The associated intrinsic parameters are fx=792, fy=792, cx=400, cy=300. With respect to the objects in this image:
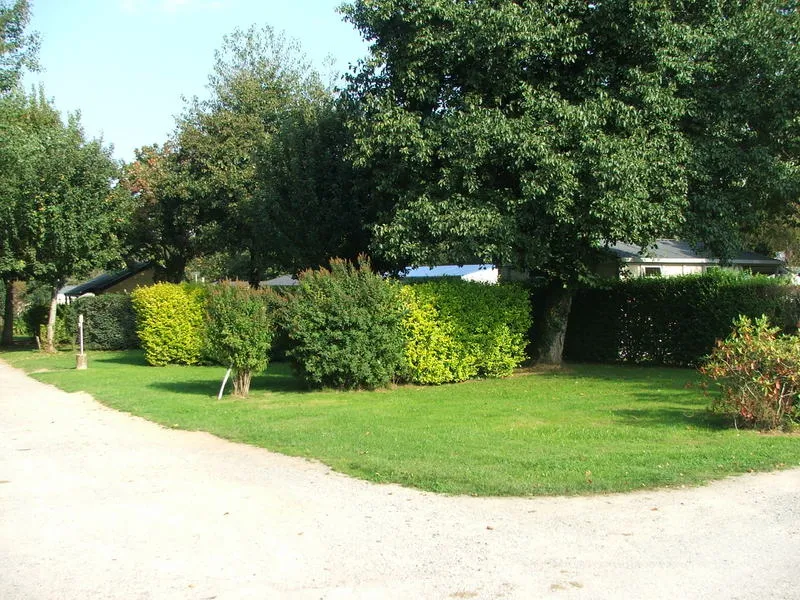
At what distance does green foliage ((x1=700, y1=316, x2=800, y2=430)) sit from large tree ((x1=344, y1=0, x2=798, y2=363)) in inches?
190

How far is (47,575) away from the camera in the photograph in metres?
5.32

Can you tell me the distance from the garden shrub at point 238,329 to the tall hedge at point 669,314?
920 cm

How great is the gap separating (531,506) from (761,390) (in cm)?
440

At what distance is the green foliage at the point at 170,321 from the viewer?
22.0 meters

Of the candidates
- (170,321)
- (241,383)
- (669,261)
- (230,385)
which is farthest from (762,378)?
(669,261)

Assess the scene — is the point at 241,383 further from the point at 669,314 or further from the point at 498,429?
the point at 669,314

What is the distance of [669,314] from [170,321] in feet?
43.3

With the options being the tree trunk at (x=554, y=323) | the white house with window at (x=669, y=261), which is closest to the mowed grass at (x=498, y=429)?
the tree trunk at (x=554, y=323)

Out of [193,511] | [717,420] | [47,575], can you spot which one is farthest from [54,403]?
[717,420]

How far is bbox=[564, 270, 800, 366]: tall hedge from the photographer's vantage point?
55.7 ft

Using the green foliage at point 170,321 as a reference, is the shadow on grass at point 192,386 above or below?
below

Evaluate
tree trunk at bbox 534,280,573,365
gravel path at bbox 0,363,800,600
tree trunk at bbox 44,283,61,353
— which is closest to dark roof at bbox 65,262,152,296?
tree trunk at bbox 44,283,61,353

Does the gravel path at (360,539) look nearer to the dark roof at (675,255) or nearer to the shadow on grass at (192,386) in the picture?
the shadow on grass at (192,386)

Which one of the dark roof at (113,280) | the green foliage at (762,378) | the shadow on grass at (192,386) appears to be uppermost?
the dark roof at (113,280)
